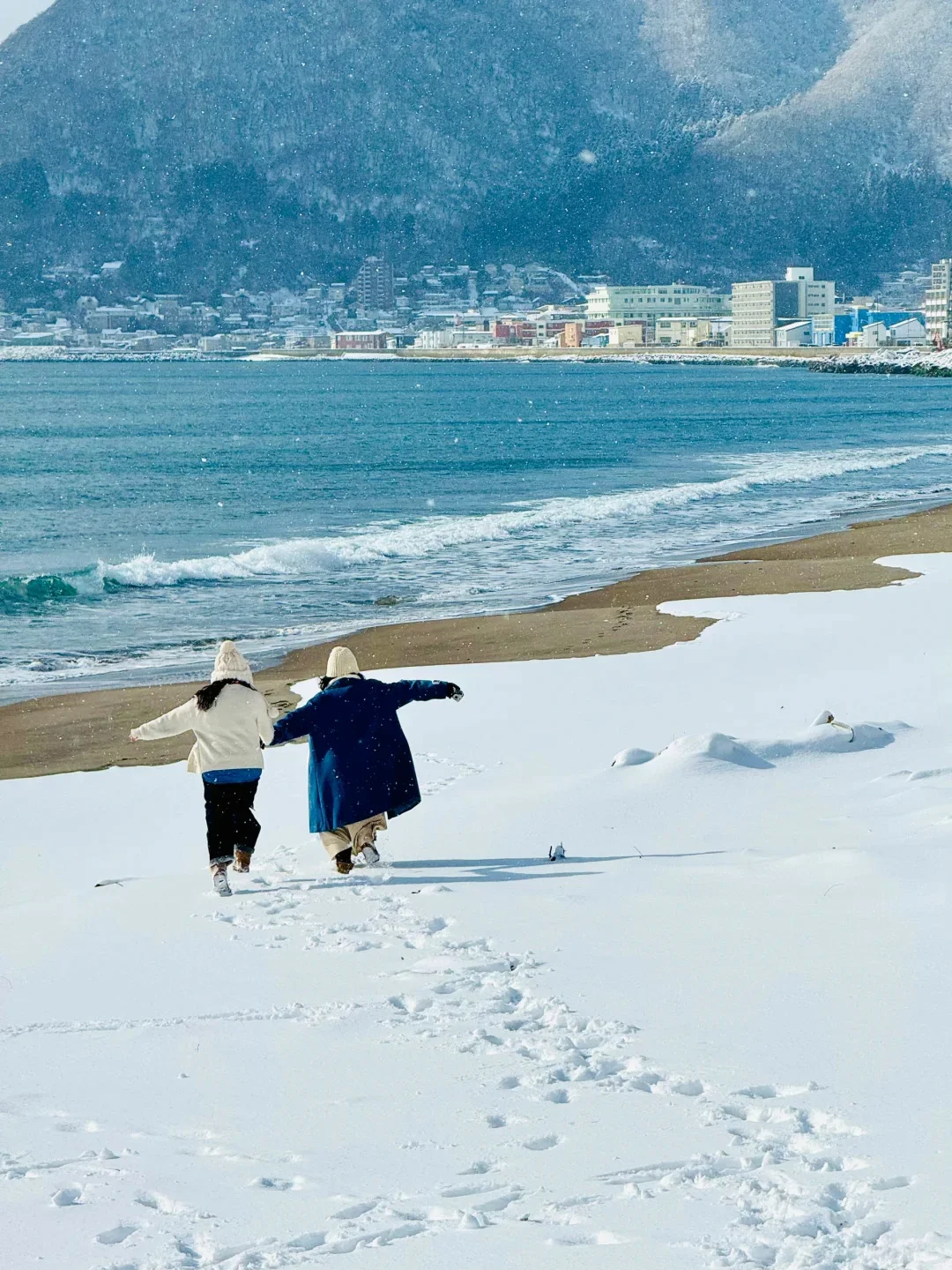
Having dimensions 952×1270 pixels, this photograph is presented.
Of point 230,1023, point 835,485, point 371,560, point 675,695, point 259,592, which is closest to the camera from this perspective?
point 230,1023

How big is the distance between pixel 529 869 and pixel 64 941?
2.34 m

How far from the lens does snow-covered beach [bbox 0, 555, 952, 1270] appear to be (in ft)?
12.5

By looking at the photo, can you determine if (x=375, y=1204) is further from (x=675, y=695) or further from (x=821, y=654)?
(x=821, y=654)

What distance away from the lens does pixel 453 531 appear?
3102 centimetres

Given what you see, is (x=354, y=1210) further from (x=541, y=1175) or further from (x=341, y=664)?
(x=341, y=664)

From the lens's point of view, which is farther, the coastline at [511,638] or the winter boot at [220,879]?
the coastline at [511,638]

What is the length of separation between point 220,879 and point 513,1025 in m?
2.53

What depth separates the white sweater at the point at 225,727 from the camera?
299 inches

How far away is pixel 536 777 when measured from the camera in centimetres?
956

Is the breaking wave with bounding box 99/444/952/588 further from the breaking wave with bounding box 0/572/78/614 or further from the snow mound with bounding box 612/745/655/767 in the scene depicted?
the snow mound with bounding box 612/745/655/767

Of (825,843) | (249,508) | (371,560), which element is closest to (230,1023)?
(825,843)

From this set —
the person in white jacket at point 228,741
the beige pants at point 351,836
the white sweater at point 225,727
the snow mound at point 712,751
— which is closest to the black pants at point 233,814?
the person in white jacket at point 228,741

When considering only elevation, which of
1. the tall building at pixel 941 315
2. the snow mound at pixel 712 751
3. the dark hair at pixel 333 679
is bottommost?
the snow mound at pixel 712 751

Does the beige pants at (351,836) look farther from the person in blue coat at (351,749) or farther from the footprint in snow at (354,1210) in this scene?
the footprint in snow at (354,1210)
